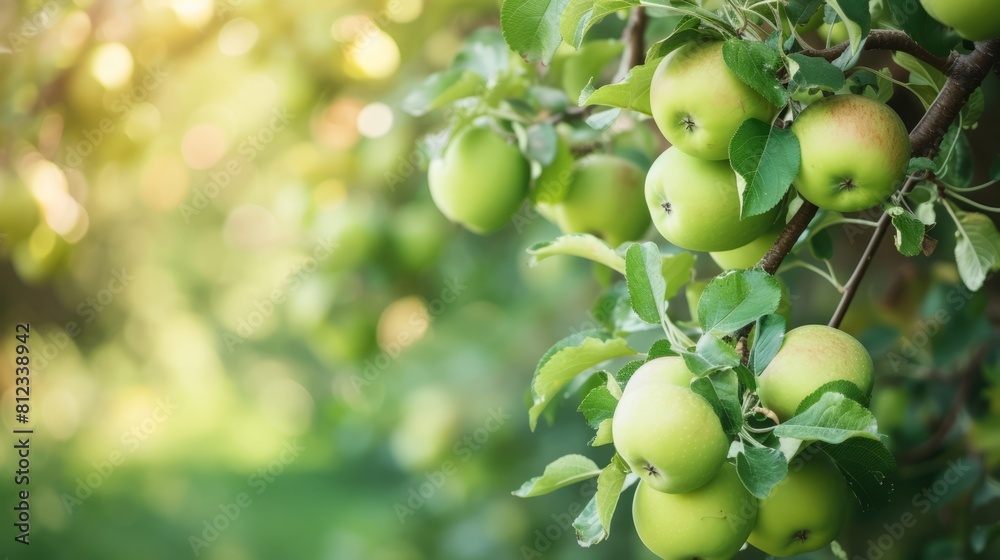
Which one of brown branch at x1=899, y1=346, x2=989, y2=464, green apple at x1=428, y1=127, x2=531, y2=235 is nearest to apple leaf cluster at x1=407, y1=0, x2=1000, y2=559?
green apple at x1=428, y1=127, x2=531, y2=235

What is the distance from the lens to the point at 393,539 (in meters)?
1.88

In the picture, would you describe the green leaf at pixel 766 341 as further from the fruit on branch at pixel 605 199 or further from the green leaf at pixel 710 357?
the fruit on branch at pixel 605 199

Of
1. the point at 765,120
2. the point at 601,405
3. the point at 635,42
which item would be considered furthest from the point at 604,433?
the point at 635,42

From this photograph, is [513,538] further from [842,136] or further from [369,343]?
[842,136]

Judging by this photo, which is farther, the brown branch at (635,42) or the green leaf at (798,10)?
the brown branch at (635,42)

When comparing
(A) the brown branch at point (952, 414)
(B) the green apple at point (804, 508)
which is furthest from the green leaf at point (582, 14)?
(A) the brown branch at point (952, 414)

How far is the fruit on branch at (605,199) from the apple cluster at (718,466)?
33cm

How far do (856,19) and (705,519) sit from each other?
1.03 ft

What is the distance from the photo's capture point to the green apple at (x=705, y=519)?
1.54ft

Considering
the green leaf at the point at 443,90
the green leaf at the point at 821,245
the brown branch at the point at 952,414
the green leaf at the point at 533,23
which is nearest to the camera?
the green leaf at the point at 533,23

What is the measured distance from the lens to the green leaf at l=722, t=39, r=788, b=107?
0.45 metres

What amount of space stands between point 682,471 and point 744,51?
246mm

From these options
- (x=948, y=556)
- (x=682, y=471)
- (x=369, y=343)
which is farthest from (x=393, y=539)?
(x=682, y=471)

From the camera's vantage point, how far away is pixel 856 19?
459mm
